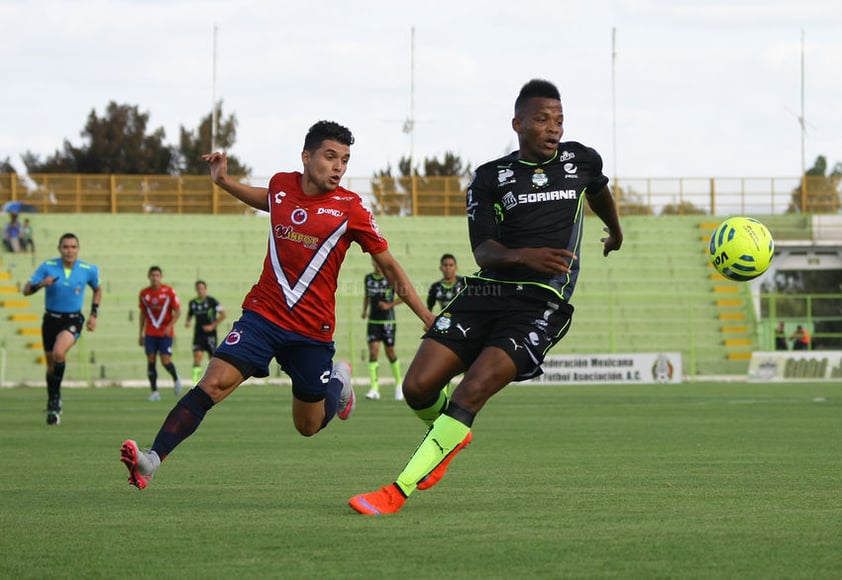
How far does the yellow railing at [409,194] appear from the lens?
46.1m

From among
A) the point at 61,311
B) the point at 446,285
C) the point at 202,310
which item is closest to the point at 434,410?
the point at 61,311

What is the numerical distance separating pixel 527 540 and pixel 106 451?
7.04m

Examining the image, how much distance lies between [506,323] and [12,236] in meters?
35.2

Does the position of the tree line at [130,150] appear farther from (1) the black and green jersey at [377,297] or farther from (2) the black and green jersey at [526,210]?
(2) the black and green jersey at [526,210]

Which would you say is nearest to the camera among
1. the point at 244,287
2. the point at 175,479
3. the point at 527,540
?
the point at 527,540

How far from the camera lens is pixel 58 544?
5.95m

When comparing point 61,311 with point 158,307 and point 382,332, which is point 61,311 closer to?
point 382,332

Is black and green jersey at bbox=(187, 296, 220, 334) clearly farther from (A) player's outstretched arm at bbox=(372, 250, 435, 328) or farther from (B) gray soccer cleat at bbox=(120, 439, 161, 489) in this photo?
(B) gray soccer cleat at bbox=(120, 439, 161, 489)

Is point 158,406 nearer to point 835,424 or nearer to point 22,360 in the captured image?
point 835,424

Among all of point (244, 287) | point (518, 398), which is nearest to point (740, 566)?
point (518, 398)

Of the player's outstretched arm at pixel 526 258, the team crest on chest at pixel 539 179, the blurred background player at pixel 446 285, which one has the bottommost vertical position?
the blurred background player at pixel 446 285

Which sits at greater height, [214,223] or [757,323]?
[214,223]

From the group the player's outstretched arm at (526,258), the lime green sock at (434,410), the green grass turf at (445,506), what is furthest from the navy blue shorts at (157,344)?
the player's outstretched arm at (526,258)

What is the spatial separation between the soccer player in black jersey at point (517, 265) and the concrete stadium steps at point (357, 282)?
89.3 feet
